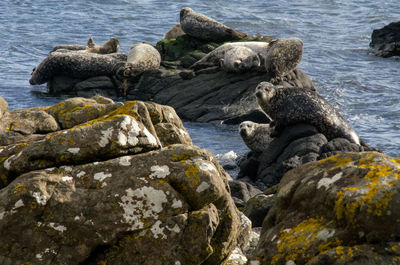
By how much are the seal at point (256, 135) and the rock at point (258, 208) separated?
3.96 meters

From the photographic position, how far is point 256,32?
27125 millimetres

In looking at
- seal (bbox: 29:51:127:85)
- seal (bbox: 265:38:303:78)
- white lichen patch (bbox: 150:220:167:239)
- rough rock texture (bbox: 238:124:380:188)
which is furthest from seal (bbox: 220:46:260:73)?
white lichen patch (bbox: 150:220:167:239)

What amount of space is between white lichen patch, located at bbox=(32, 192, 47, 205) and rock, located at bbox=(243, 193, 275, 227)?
3472 mm

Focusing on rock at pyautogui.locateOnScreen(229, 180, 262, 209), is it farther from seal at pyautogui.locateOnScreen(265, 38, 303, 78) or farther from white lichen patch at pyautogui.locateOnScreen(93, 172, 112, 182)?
seal at pyautogui.locateOnScreen(265, 38, 303, 78)

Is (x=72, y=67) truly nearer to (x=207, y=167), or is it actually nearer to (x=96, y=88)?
(x=96, y=88)

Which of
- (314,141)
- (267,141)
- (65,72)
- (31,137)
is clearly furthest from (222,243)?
(65,72)

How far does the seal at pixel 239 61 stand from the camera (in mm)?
15398

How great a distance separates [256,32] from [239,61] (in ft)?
40.0

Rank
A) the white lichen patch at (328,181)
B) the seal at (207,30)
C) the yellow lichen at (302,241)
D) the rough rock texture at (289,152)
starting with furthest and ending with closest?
the seal at (207,30) → the rough rock texture at (289,152) → the white lichen patch at (328,181) → the yellow lichen at (302,241)

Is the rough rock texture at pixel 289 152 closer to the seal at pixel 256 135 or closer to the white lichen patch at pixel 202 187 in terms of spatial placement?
the seal at pixel 256 135

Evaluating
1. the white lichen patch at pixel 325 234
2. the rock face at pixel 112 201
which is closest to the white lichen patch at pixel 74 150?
the rock face at pixel 112 201

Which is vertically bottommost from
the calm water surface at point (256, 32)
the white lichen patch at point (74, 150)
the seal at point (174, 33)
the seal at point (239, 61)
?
the calm water surface at point (256, 32)

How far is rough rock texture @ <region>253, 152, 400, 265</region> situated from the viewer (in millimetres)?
3445

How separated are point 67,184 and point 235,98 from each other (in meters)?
11.0
